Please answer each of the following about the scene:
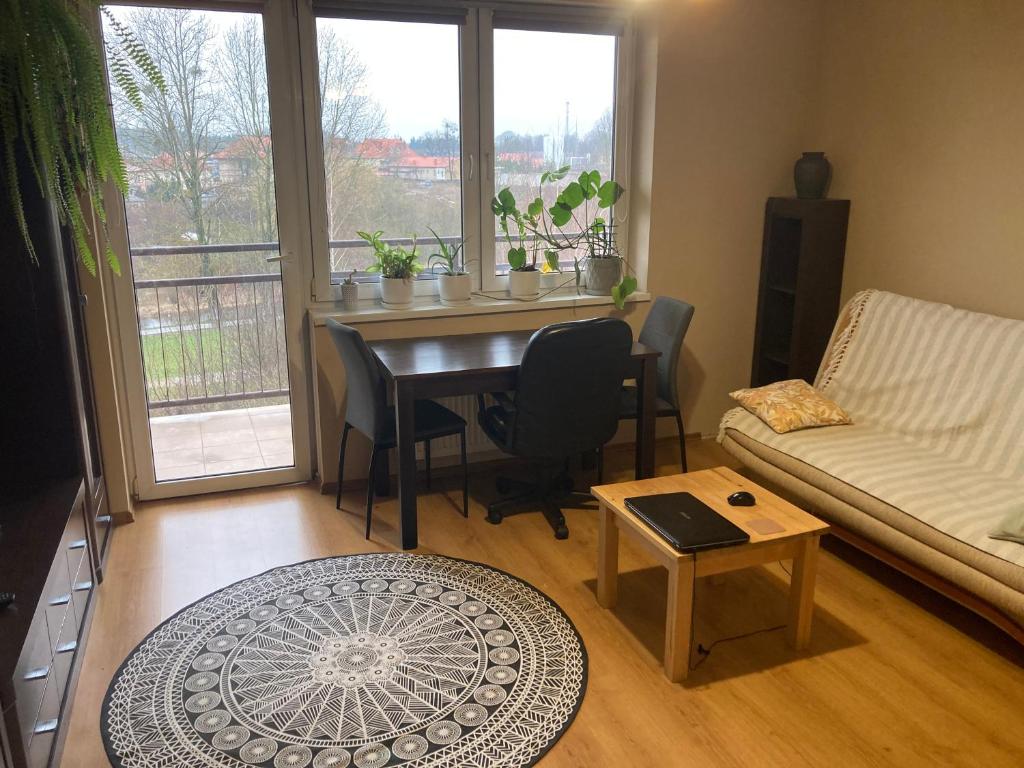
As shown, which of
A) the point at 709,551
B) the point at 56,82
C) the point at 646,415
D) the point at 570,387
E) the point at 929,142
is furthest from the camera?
the point at 929,142

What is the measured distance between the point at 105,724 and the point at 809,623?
6.78 ft

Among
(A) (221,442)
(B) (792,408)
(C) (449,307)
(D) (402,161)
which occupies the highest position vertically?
(D) (402,161)

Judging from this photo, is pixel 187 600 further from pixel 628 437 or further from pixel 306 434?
pixel 628 437

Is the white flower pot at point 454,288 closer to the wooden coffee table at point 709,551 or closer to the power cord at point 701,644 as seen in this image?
the wooden coffee table at point 709,551

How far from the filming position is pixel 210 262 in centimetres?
364

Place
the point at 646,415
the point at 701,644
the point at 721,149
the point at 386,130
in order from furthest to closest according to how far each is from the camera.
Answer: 1. the point at 721,149
2. the point at 386,130
3. the point at 646,415
4. the point at 701,644

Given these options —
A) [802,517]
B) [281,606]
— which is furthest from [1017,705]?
[281,606]

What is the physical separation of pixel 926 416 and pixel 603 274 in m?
1.60

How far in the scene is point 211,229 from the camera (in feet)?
11.8

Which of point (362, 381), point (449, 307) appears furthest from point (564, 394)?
point (449, 307)

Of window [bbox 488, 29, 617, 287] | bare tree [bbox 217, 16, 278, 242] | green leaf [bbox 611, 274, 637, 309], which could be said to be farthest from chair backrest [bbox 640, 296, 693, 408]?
bare tree [bbox 217, 16, 278, 242]

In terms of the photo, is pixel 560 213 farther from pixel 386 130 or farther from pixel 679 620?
pixel 679 620

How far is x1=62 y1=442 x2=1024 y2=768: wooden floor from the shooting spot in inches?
87.0

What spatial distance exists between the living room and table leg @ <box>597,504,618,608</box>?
17mm
